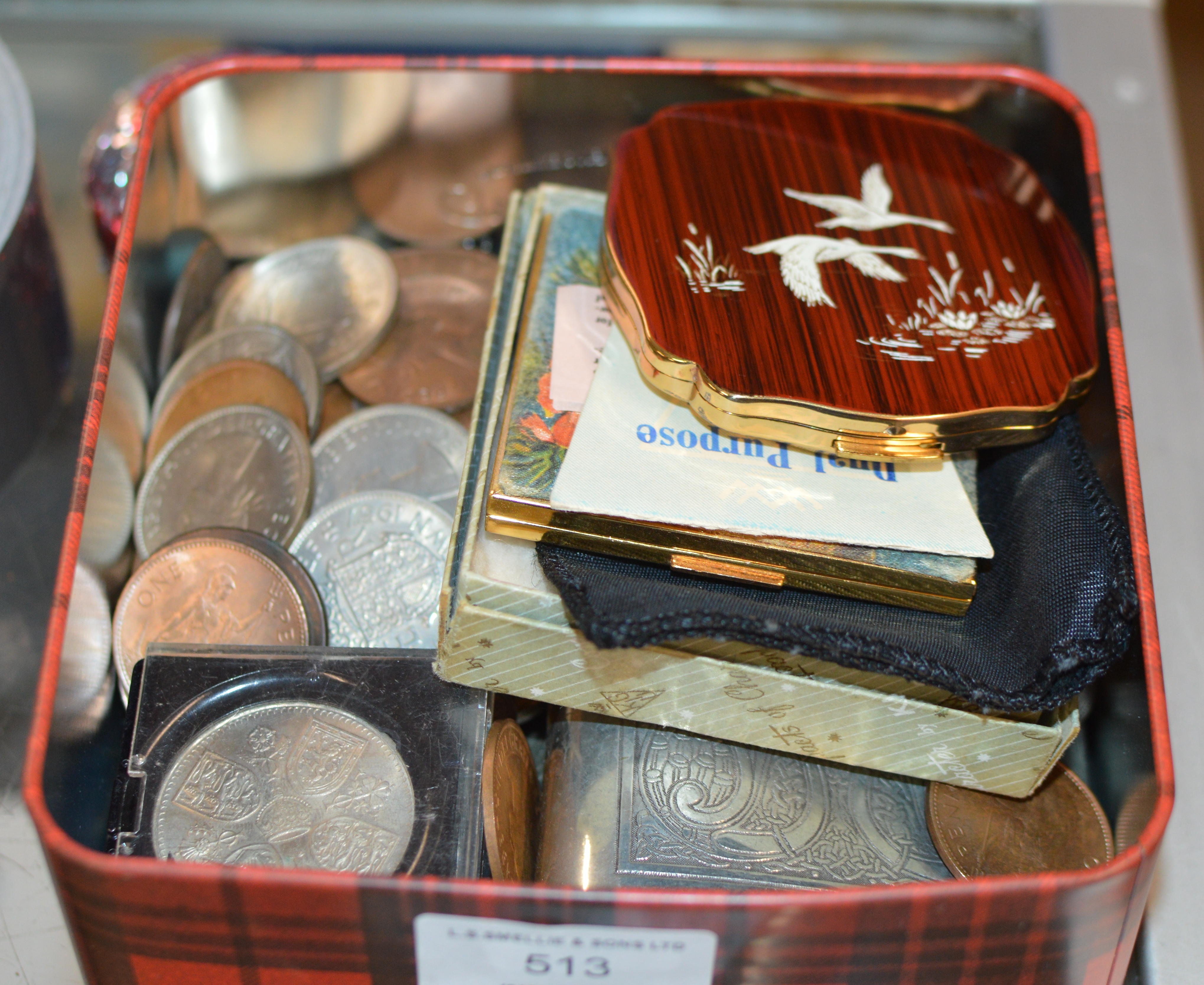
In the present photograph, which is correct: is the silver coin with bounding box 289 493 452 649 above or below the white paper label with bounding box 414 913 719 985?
above

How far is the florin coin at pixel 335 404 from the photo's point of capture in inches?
37.8

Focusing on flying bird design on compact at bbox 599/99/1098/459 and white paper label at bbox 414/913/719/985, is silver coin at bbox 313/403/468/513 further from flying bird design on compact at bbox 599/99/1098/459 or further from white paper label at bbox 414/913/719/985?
white paper label at bbox 414/913/719/985

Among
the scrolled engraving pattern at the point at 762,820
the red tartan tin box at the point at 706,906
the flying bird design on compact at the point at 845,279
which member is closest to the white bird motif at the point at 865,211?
the flying bird design on compact at the point at 845,279

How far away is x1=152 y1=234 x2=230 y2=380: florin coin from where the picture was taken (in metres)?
0.94

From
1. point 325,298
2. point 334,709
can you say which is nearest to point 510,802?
point 334,709

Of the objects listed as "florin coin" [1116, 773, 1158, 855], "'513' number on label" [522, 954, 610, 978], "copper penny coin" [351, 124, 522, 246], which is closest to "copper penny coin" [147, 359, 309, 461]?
"copper penny coin" [351, 124, 522, 246]

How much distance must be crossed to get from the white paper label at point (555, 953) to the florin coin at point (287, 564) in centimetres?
27

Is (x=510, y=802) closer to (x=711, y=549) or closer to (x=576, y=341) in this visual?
(x=711, y=549)

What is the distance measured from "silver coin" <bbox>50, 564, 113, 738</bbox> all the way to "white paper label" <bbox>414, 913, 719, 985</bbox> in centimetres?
25

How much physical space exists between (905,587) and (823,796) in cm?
16

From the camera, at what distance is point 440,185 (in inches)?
41.0

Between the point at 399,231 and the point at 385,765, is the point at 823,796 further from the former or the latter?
the point at 399,231

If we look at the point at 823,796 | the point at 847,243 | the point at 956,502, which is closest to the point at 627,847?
the point at 823,796

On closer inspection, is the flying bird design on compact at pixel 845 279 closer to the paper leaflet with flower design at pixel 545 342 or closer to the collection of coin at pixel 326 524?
the paper leaflet with flower design at pixel 545 342
